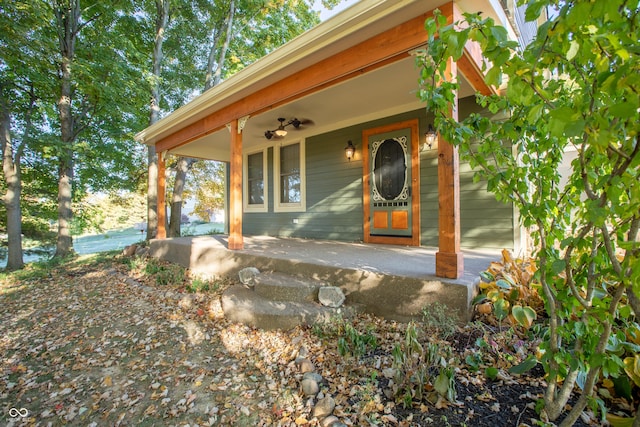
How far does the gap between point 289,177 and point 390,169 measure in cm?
265

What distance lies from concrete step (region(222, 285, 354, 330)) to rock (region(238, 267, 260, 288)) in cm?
43

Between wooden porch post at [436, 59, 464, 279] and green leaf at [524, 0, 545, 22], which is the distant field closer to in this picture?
wooden porch post at [436, 59, 464, 279]

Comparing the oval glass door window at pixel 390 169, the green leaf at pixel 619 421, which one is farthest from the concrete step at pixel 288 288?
the oval glass door window at pixel 390 169

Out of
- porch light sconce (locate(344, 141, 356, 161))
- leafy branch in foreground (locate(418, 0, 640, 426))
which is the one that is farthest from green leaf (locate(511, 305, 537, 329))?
porch light sconce (locate(344, 141, 356, 161))

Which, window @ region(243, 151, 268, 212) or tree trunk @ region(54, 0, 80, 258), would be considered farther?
window @ region(243, 151, 268, 212)

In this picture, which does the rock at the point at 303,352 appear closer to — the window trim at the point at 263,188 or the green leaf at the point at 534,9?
the green leaf at the point at 534,9

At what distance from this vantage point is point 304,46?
3057mm

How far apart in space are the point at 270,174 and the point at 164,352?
501cm

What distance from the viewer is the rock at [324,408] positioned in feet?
5.39

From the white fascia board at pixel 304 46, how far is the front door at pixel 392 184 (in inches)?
84.7

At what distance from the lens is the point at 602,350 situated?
1.10 metres

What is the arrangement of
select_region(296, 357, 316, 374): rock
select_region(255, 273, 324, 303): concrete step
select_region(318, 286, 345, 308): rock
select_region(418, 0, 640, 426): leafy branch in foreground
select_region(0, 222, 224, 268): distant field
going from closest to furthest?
select_region(418, 0, 640, 426): leafy branch in foreground, select_region(296, 357, 316, 374): rock, select_region(318, 286, 345, 308): rock, select_region(255, 273, 324, 303): concrete step, select_region(0, 222, 224, 268): distant field

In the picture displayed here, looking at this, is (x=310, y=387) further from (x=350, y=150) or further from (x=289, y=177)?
(x=289, y=177)

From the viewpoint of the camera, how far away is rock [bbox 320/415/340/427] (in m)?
1.55
